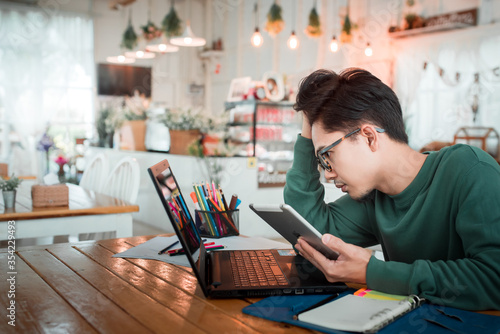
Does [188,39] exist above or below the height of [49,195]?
above

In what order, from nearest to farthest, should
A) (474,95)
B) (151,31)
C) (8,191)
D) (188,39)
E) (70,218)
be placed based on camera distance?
(70,218)
(8,191)
(474,95)
(188,39)
(151,31)

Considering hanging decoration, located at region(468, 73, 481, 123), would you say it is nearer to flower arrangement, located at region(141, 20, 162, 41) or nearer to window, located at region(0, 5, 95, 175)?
flower arrangement, located at region(141, 20, 162, 41)

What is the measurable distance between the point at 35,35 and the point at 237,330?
952 centimetres

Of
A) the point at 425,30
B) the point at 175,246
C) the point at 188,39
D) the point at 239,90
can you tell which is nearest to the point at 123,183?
the point at 175,246

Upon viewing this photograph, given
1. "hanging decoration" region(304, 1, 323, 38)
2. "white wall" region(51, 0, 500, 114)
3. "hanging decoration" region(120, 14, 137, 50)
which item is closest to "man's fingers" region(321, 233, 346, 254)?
"white wall" region(51, 0, 500, 114)

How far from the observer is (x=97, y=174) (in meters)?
3.50

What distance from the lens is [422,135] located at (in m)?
6.12

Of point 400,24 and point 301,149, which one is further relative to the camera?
point 400,24

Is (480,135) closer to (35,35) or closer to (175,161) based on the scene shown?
(175,161)

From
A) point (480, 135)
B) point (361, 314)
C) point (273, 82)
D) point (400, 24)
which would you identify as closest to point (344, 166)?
point (361, 314)

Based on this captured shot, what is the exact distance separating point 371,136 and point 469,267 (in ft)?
1.28

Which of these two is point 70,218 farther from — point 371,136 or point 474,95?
point 474,95

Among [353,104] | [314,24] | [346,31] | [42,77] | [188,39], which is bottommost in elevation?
[353,104]

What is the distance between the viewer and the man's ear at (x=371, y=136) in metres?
1.24
